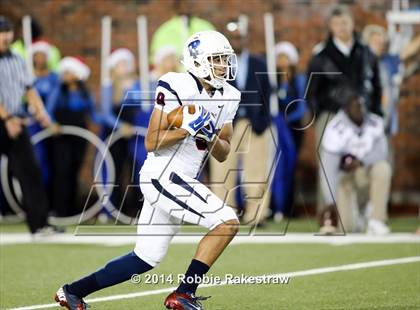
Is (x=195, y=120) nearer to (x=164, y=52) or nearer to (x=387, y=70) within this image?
(x=164, y=52)

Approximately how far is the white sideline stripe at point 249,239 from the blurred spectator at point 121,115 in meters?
1.95

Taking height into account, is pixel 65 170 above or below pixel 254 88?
below

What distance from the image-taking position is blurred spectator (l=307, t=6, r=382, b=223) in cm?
1120

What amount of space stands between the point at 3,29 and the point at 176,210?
4.72m

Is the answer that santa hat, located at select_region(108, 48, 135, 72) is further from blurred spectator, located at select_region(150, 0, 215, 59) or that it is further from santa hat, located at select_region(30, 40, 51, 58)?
santa hat, located at select_region(30, 40, 51, 58)

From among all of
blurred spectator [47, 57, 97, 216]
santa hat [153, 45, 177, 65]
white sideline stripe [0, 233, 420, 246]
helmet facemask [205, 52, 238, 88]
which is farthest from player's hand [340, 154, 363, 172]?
helmet facemask [205, 52, 238, 88]

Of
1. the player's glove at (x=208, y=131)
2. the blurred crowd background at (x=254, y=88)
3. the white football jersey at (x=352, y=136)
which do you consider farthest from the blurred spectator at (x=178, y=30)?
the player's glove at (x=208, y=131)

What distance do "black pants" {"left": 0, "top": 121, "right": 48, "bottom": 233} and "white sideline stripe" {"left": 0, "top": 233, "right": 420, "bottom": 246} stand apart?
236 millimetres

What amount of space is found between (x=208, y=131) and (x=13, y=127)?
4437 mm

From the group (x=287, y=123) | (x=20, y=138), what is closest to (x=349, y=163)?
(x=287, y=123)

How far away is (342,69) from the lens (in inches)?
443

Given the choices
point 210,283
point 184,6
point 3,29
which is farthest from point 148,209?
point 184,6

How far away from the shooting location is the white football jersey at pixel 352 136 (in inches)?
433

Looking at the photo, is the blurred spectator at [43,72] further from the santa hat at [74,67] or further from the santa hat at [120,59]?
the santa hat at [120,59]
